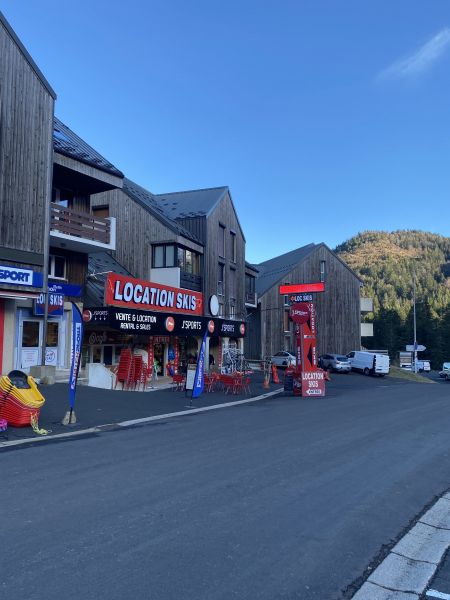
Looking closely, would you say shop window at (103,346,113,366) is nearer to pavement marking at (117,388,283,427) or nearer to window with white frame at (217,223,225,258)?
pavement marking at (117,388,283,427)

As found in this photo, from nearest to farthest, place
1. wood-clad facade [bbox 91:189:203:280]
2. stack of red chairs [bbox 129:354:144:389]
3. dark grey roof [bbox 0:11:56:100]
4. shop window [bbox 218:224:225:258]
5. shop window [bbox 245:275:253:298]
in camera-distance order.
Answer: dark grey roof [bbox 0:11:56:100]
stack of red chairs [bbox 129:354:144:389]
wood-clad facade [bbox 91:189:203:280]
shop window [bbox 218:224:225:258]
shop window [bbox 245:275:253:298]

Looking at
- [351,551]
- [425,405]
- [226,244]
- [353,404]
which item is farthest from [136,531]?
[226,244]

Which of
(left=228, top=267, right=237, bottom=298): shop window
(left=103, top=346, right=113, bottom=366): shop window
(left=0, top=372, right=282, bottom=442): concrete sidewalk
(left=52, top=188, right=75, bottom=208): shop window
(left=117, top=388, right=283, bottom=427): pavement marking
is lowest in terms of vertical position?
(left=117, top=388, right=283, bottom=427): pavement marking

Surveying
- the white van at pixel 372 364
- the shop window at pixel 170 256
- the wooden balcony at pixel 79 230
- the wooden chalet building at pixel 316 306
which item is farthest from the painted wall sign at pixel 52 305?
the white van at pixel 372 364

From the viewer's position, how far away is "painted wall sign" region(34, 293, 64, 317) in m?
19.6

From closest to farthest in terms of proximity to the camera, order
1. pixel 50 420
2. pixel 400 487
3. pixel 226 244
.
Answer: pixel 400 487, pixel 50 420, pixel 226 244

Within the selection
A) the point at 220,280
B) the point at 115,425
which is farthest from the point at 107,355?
the point at 220,280

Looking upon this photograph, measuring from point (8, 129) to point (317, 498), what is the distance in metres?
16.6

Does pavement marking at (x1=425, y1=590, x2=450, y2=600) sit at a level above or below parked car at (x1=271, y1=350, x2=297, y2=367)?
below

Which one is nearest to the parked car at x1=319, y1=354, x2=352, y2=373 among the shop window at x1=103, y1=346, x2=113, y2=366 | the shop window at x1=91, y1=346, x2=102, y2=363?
A: the shop window at x1=103, y1=346, x2=113, y2=366

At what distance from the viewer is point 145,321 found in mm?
22000

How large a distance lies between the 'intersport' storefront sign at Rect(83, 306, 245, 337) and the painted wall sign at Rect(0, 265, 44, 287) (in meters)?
2.95

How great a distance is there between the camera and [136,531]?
5148 mm

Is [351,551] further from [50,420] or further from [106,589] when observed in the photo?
[50,420]
